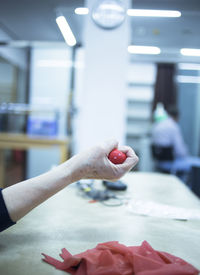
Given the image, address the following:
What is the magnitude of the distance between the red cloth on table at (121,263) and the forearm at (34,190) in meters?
0.11

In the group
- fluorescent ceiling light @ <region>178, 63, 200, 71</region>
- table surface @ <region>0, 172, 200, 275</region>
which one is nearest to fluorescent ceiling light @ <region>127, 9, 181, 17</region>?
fluorescent ceiling light @ <region>178, 63, 200, 71</region>

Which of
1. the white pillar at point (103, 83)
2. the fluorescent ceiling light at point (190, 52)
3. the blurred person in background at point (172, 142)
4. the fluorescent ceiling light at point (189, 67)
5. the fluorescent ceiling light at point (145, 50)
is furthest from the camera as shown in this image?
the fluorescent ceiling light at point (189, 67)

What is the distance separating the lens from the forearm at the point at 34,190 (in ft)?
1.81

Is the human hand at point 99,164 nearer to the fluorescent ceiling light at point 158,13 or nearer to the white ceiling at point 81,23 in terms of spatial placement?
the white ceiling at point 81,23

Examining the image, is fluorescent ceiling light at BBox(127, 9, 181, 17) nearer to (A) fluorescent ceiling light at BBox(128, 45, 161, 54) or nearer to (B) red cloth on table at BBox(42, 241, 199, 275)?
(A) fluorescent ceiling light at BBox(128, 45, 161, 54)

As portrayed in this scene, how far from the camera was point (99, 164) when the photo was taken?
662mm

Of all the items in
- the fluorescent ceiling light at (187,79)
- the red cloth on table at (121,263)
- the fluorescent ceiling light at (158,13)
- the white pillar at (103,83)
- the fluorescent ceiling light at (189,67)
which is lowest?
the red cloth on table at (121,263)

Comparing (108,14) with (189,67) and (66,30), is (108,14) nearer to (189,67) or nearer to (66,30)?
(66,30)

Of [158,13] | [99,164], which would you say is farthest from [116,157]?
[158,13]

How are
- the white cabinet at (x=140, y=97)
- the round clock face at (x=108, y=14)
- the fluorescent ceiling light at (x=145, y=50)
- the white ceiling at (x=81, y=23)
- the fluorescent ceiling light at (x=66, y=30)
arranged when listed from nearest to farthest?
the round clock face at (x=108, y=14) < the white ceiling at (x=81, y=23) < the fluorescent ceiling light at (x=66, y=30) < the fluorescent ceiling light at (x=145, y=50) < the white cabinet at (x=140, y=97)

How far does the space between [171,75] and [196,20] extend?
2.14 meters

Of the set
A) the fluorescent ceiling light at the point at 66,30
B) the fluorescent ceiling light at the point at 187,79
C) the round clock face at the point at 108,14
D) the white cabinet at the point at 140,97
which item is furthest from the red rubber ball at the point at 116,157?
the fluorescent ceiling light at the point at 187,79

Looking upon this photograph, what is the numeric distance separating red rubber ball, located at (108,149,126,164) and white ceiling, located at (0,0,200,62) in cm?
196

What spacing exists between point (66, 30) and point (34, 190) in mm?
2844
